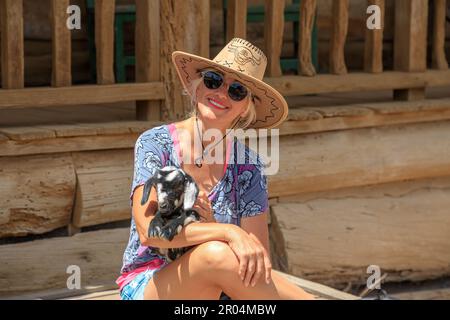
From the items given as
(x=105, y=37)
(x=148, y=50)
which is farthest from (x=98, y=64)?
(x=148, y=50)

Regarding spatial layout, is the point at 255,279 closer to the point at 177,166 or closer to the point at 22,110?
the point at 177,166

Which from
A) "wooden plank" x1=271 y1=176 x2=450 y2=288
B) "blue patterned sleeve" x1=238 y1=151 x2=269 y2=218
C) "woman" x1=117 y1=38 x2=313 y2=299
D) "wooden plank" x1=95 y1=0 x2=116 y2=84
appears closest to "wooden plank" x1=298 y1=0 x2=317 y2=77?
"wooden plank" x1=271 y1=176 x2=450 y2=288

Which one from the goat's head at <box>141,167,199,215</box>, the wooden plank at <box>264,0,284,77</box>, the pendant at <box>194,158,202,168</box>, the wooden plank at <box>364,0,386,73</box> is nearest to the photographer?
the goat's head at <box>141,167,199,215</box>

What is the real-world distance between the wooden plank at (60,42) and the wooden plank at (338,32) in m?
1.83

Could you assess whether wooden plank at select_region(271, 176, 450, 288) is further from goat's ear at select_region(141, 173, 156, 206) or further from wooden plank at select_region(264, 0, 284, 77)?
goat's ear at select_region(141, 173, 156, 206)

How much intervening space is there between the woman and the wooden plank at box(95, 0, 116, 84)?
170 cm

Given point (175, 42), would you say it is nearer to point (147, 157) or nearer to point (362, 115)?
point (362, 115)

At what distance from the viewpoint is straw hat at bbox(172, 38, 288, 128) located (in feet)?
13.3

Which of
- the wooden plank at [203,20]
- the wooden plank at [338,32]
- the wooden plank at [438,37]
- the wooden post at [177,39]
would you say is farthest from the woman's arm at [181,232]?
the wooden plank at [438,37]

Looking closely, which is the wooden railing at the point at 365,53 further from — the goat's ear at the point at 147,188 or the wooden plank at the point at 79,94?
the goat's ear at the point at 147,188

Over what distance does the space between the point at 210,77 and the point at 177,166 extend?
0.35 meters

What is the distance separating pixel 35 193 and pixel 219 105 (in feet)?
6.01

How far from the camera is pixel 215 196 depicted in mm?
4176
